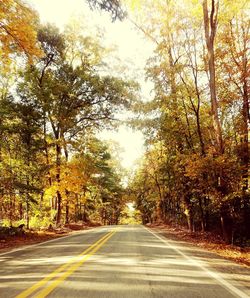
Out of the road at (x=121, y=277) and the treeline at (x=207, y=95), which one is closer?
the road at (x=121, y=277)

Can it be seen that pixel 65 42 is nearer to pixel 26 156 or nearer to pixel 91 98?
pixel 91 98

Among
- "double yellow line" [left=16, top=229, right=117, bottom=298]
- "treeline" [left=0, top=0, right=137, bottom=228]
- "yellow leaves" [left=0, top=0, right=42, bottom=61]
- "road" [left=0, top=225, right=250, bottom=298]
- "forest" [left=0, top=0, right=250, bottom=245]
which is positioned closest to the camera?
"double yellow line" [left=16, top=229, right=117, bottom=298]

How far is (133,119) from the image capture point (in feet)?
81.3

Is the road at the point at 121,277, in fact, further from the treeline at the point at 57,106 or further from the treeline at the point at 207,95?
the treeline at the point at 57,106

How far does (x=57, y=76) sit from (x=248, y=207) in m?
16.6

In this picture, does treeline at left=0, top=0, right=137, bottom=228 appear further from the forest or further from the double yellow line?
the double yellow line

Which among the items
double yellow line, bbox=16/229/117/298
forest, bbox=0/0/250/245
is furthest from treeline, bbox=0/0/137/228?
double yellow line, bbox=16/229/117/298

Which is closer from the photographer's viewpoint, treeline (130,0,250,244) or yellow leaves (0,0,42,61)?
yellow leaves (0,0,42,61)

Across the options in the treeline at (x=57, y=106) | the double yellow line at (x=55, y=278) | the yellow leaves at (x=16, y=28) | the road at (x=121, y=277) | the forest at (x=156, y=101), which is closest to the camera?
the double yellow line at (x=55, y=278)

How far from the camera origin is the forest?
572 inches

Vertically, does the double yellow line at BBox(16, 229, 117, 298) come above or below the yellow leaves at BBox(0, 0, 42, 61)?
below

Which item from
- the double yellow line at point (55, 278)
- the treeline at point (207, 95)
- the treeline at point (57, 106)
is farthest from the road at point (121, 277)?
the treeline at point (57, 106)

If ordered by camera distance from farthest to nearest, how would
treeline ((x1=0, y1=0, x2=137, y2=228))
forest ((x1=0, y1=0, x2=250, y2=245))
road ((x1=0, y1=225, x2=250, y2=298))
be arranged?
treeline ((x1=0, y1=0, x2=137, y2=228)) < forest ((x1=0, y1=0, x2=250, y2=245)) < road ((x1=0, y1=225, x2=250, y2=298))

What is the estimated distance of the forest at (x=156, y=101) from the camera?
47.6 feet
